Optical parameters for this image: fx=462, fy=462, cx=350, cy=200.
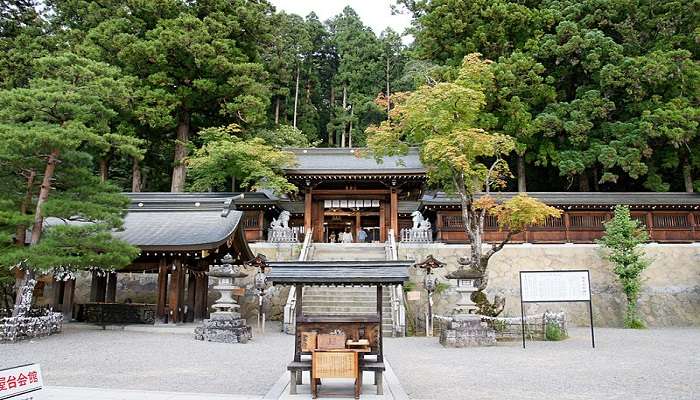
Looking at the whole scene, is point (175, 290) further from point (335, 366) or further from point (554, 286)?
point (554, 286)

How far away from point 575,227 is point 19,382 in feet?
69.9

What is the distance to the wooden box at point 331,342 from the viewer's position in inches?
271

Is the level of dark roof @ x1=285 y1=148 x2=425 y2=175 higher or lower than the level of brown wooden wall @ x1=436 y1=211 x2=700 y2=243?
higher

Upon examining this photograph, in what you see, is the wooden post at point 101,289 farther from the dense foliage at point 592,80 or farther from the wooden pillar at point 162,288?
the dense foliage at point 592,80

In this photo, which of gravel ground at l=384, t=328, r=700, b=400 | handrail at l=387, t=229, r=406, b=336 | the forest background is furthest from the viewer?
the forest background

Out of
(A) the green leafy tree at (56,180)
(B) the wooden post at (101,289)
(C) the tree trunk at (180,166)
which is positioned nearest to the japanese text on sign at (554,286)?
(A) the green leafy tree at (56,180)

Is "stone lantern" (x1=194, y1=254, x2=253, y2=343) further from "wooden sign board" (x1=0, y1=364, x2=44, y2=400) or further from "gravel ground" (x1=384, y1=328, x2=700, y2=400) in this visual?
"wooden sign board" (x1=0, y1=364, x2=44, y2=400)

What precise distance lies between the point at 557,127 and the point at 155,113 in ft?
72.6

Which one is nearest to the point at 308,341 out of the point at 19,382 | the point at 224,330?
the point at 19,382

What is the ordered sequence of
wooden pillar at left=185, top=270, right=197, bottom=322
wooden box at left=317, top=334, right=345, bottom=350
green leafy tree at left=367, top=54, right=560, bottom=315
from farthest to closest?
wooden pillar at left=185, top=270, right=197, bottom=322 → green leafy tree at left=367, top=54, right=560, bottom=315 → wooden box at left=317, top=334, right=345, bottom=350

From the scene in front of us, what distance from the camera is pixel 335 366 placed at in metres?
6.34

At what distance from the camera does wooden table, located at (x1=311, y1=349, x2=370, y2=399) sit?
6312 mm

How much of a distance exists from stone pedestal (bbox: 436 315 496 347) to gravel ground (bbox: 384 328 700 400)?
12.6 inches

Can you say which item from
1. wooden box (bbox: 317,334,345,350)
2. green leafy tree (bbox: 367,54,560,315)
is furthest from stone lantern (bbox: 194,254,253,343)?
green leafy tree (bbox: 367,54,560,315)
